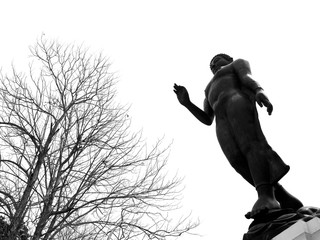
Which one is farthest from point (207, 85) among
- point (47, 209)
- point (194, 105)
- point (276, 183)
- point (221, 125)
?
point (47, 209)

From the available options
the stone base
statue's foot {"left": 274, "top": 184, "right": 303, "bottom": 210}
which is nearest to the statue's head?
statue's foot {"left": 274, "top": 184, "right": 303, "bottom": 210}

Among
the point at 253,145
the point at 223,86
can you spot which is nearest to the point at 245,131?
the point at 253,145

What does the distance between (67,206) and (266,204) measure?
5.72 meters

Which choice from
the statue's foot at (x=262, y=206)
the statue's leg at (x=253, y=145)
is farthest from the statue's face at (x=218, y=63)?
the statue's foot at (x=262, y=206)

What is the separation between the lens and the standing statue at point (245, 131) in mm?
4293

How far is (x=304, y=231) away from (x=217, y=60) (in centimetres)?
264

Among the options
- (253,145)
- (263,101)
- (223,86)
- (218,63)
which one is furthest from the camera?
(218,63)

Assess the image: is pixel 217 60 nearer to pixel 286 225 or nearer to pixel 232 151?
pixel 232 151

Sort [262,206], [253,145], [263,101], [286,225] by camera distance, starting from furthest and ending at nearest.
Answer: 1. [253,145]
2. [263,101]
3. [262,206]
4. [286,225]

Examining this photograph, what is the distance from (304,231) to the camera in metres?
3.50

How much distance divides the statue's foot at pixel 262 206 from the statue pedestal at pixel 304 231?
46cm

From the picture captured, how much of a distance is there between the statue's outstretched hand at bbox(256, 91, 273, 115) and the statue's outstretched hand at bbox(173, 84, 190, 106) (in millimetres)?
1219

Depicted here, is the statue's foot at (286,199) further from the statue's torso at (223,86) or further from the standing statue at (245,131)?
the statue's torso at (223,86)

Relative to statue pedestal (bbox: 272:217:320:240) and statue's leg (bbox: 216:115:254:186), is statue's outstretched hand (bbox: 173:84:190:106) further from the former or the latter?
statue pedestal (bbox: 272:217:320:240)
